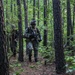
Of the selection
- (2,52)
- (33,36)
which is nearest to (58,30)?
(2,52)

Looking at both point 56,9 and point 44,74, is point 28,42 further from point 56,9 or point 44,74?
point 56,9

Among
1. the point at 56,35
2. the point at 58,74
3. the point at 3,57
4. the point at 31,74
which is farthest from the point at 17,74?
the point at 3,57

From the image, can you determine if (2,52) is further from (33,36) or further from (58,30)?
(33,36)

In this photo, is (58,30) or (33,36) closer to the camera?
(58,30)

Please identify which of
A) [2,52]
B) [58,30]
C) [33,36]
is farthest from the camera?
[33,36]

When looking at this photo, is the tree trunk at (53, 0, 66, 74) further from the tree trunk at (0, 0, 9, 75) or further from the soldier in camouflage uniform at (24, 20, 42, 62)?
the soldier in camouflage uniform at (24, 20, 42, 62)

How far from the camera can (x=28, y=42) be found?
41.7ft

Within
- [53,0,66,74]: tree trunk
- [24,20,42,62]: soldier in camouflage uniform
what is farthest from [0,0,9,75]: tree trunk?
[24,20,42,62]: soldier in camouflage uniform

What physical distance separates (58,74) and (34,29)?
181 inches

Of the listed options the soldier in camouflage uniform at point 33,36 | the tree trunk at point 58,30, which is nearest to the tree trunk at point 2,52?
the tree trunk at point 58,30

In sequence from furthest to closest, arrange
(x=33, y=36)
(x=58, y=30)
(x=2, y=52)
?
(x=33, y=36)
(x=58, y=30)
(x=2, y=52)

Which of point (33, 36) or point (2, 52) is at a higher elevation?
point (2, 52)

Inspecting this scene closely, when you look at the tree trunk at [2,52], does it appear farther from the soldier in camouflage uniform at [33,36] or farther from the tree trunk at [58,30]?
the soldier in camouflage uniform at [33,36]

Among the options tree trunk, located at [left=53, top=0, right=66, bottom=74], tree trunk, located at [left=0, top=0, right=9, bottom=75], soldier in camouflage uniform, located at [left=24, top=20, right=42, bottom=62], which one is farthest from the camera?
soldier in camouflage uniform, located at [left=24, top=20, right=42, bottom=62]
